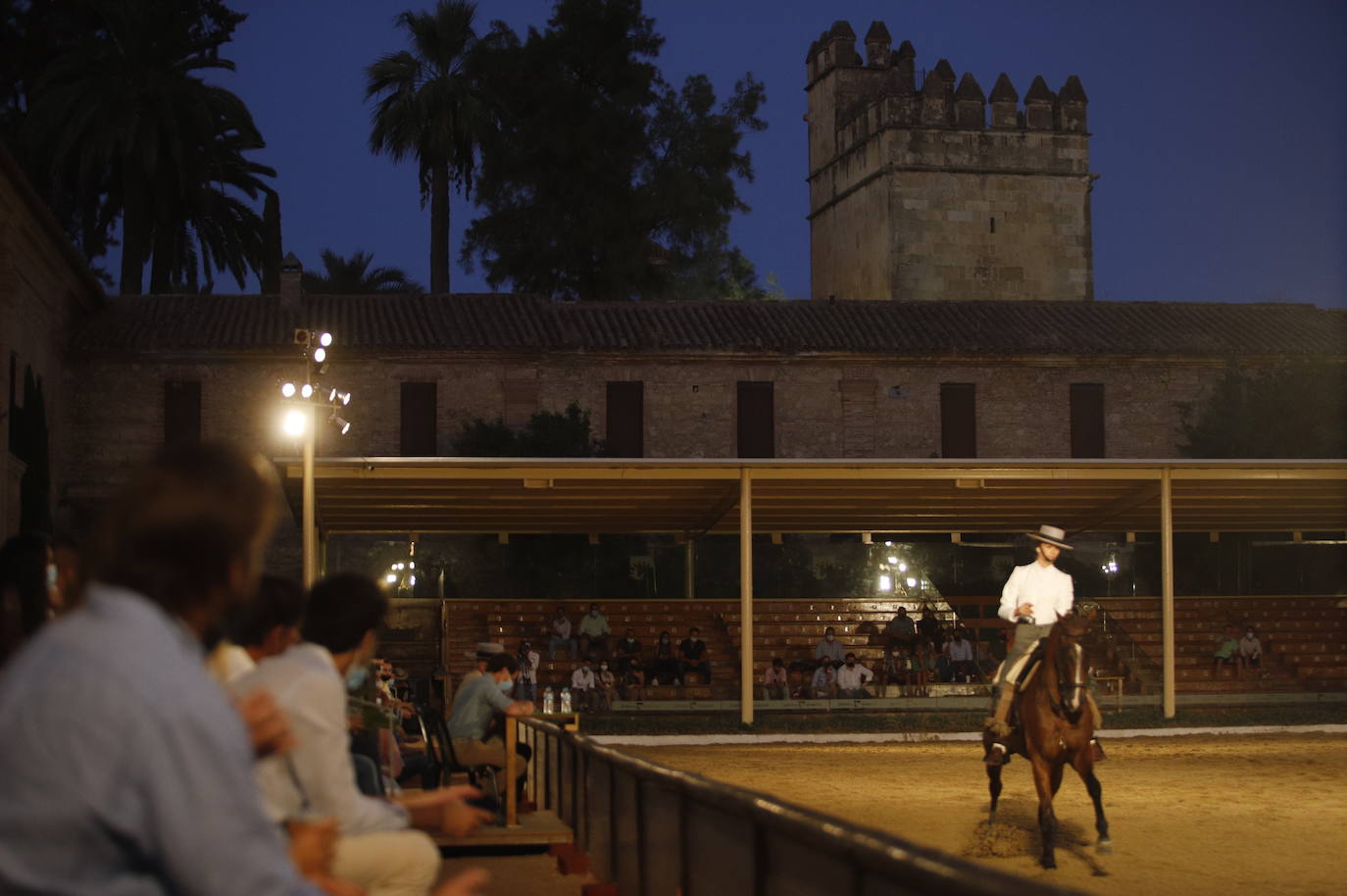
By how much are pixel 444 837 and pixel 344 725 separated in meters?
4.67

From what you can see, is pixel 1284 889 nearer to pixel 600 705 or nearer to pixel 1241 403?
pixel 600 705

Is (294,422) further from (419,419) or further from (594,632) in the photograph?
(419,419)

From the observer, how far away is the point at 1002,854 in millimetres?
12031

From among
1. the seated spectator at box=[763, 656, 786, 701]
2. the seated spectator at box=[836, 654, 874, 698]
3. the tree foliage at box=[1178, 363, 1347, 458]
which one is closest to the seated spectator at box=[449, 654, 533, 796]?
the seated spectator at box=[763, 656, 786, 701]

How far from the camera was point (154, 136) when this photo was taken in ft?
146

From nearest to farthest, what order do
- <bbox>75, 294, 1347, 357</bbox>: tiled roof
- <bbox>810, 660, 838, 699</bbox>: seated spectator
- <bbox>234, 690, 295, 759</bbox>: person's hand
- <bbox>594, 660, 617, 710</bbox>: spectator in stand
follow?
<bbox>234, 690, 295, 759</bbox>: person's hand → <bbox>594, 660, 617, 710</bbox>: spectator in stand → <bbox>810, 660, 838, 699</bbox>: seated spectator → <bbox>75, 294, 1347, 357</bbox>: tiled roof

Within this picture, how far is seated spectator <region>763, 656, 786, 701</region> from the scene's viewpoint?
26.9 metres

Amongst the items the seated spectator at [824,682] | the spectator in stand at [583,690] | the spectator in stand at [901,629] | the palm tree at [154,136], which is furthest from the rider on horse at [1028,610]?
the palm tree at [154,136]

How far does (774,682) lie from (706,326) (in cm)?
1522

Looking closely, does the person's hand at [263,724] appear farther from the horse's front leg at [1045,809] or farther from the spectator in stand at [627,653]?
the spectator in stand at [627,653]

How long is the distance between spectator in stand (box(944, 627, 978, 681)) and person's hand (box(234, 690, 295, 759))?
25.2m

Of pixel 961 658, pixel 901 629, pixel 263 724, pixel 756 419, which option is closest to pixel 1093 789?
pixel 263 724

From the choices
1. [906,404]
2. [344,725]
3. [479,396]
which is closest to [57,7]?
[479,396]

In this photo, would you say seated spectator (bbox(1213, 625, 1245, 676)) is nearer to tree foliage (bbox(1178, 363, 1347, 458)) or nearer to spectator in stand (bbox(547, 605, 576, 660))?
tree foliage (bbox(1178, 363, 1347, 458))
